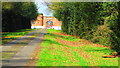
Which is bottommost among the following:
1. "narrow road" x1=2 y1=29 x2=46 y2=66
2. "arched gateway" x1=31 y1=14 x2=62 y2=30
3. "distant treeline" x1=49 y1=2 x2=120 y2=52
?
"arched gateway" x1=31 y1=14 x2=62 y2=30

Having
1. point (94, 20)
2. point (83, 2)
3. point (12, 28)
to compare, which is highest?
point (83, 2)

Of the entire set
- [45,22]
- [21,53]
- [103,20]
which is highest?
[103,20]

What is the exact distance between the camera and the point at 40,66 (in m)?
9.66

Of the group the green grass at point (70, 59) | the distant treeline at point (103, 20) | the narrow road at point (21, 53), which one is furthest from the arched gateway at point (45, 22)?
the green grass at point (70, 59)

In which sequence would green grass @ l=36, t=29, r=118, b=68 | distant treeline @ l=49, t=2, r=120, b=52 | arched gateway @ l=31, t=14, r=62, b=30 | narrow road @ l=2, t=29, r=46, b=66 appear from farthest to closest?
arched gateway @ l=31, t=14, r=62, b=30, distant treeline @ l=49, t=2, r=120, b=52, green grass @ l=36, t=29, r=118, b=68, narrow road @ l=2, t=29, r=46, b=66

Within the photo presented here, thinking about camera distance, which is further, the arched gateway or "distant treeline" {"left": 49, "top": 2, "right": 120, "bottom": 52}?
the arched gateway

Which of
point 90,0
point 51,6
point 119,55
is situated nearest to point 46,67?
point 119,55

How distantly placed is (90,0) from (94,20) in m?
1.83

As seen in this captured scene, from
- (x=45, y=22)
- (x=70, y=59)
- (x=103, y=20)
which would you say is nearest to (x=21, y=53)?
(x=70, y=59)

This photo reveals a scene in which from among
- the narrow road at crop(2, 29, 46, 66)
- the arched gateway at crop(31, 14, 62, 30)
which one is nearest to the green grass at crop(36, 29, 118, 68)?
the narrow road at crop(2, 29, 46, 66)

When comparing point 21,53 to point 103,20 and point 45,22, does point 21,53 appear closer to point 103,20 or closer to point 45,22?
point 103,20

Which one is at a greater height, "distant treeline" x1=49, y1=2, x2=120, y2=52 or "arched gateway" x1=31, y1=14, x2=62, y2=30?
"distant treeline" x1=49, y1=2, x2=120, y2=52

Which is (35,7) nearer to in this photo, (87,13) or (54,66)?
(87,13)

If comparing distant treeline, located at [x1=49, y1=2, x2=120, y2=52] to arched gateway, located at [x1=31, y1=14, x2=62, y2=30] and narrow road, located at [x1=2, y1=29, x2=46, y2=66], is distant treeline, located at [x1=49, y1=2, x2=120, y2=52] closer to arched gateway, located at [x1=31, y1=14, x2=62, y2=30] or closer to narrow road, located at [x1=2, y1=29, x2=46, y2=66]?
narrow road, located at [x1=2, y1=29, x2=46, y2=66]
